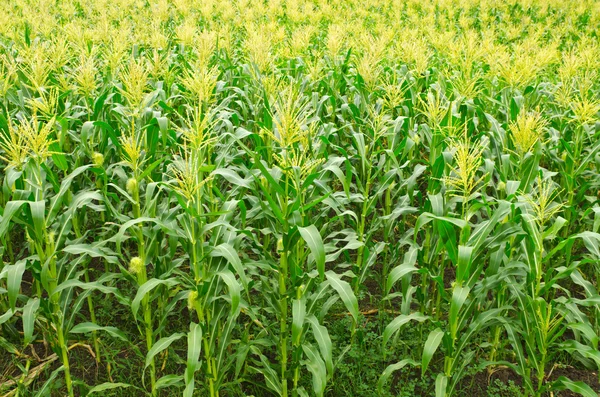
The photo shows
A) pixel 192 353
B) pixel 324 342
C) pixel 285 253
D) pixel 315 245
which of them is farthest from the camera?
pixel 285 253

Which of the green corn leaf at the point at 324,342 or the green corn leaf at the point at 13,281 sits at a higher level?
the green corn leaf at the point at 13,281

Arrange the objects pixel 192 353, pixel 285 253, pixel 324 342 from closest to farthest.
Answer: pixel 192 353
pixel 324 342
pixel 285 253

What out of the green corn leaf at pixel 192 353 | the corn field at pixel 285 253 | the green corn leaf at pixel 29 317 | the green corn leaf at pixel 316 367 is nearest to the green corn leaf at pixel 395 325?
the corn field at pixel 285 253

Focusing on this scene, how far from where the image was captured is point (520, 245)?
3.44 meters

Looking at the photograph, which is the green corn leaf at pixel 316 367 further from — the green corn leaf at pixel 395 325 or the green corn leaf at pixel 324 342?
the green corn leaf at pixel 395 325

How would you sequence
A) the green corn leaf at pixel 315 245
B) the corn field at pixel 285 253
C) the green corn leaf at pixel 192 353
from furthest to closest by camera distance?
the corn field at pixel 285 253 < the green corn leaf at pixel 192 353 < the green corn leaf at pixel 315 245

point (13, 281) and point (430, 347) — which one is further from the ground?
point (13, 281)

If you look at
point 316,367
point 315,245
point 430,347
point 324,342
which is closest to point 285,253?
point 315,245

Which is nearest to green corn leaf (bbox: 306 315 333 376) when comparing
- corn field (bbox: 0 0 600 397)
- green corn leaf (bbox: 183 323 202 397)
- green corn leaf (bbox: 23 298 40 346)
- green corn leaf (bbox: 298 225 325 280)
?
corn field (bbox: 0 0 600 397)

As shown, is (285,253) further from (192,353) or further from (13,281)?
(13,281)

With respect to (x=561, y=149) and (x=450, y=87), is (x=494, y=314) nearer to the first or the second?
(x=561, y=149)

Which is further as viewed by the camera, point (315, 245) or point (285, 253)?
point (285, 253)

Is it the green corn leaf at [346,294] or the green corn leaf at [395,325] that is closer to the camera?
the green corn leaf at [346,294]

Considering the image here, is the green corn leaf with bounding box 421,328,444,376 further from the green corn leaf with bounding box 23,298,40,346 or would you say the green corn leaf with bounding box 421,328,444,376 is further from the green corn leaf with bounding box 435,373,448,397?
the green corn leaf with bounding box 23,298,40,346
